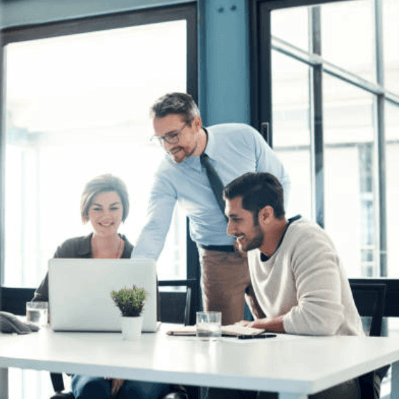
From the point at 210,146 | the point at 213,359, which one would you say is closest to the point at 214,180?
the point at 210,146

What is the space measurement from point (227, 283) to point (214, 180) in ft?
1.68

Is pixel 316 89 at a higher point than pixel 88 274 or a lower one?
higher

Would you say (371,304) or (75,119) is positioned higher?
(75,119)

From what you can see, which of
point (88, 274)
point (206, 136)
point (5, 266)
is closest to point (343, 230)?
point (206, 136)

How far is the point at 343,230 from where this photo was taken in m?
4.00

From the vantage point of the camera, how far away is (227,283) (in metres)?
3.62

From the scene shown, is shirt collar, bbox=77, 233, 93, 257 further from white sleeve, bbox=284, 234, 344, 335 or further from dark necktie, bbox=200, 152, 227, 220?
white sleeve, bbox=284, 234, 344, 335

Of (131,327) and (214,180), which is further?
(214,180)

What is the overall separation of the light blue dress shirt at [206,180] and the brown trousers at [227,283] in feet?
0.29

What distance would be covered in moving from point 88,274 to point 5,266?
2.35m

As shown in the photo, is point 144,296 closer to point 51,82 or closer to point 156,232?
point 156,232

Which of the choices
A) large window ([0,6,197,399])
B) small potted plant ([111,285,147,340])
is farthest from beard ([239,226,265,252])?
large window ([0,6,197,399])

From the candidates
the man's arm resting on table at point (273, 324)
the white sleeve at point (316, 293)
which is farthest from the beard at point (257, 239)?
the man's arm resting on table at point (273, 324)

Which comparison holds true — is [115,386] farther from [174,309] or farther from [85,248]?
[85,248]
